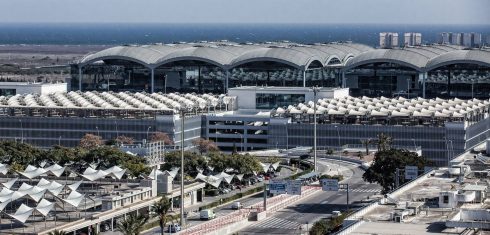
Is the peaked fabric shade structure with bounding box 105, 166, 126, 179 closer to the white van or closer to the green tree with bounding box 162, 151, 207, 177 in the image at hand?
the green tree with bounding box 162, 151, 207, 177

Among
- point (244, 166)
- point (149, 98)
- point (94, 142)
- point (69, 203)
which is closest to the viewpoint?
point (69, 203)

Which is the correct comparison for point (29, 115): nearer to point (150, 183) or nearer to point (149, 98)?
point (149, 98)

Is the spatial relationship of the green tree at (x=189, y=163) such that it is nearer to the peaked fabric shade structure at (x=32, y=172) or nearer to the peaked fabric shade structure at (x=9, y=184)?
the peaked fabric shade structure at (x=32, y=172)

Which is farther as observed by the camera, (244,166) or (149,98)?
(149,98)

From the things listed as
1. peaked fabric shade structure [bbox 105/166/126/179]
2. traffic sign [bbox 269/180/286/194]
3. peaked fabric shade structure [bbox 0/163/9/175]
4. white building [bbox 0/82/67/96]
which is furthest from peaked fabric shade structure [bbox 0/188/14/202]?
white building [bbox 0/82/67/96]

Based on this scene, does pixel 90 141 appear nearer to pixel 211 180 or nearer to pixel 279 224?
pixel 211 180

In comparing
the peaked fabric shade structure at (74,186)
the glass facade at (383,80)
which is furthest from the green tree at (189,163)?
the glass facade at (383,80)

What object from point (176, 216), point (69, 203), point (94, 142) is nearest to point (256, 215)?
point (176, 216)
